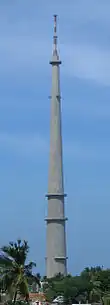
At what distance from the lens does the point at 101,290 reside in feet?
419

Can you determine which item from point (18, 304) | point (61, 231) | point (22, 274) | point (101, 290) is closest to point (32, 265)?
point (22, 274)

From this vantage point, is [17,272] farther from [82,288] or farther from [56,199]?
[56,199]

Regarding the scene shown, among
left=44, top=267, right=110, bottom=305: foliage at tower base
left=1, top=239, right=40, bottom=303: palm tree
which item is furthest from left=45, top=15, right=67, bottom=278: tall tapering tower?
left=1, top=239, right=40, bottom=303: palm tree

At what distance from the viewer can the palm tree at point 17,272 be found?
5809cm

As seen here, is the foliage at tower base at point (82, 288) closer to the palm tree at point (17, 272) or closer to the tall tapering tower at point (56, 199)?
the tall tapering tower at point (56, 199)

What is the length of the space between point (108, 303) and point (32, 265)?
21.5m

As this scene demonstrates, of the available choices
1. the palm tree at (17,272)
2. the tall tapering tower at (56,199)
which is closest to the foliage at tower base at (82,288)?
the tall tapering tower at (56,199)

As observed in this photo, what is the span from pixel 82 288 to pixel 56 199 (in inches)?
912

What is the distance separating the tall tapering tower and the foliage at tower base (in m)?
11.6

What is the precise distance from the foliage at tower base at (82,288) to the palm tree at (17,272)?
217 feet

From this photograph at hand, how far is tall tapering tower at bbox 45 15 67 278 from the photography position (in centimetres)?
15150

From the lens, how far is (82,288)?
134125 mm

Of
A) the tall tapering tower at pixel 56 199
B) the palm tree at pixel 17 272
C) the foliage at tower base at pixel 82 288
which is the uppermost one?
the tall tapering tower at pixel 56 199

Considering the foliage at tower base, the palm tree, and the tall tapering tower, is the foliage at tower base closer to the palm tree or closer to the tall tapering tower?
the tall tapering tower
